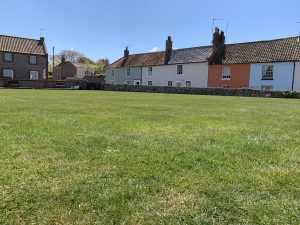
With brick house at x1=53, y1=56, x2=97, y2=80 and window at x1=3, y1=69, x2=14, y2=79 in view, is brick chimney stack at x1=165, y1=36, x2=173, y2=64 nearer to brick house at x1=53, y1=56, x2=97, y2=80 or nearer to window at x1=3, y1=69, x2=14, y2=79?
window at x1=3, y1=69, x2=14, y2=79

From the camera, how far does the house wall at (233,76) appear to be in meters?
42.6

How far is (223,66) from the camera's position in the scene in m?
45.1

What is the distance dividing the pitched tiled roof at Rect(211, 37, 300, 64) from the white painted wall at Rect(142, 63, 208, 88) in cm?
282

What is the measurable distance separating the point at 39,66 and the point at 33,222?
58164 millimetres

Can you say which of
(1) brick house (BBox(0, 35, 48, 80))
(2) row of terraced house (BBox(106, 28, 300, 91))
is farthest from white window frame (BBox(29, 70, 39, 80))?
(2) row of terraced house (BBox(106, 28, 300, 91))

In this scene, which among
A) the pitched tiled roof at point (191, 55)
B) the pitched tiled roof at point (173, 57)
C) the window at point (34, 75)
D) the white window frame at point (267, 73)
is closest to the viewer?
the white window frame at point (267, 73)

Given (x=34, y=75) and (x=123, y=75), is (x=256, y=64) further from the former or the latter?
(x=34, y=75)

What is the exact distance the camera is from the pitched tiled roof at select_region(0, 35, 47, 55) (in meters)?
53.2

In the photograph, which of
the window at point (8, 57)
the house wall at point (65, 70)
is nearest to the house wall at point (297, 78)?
the window at point (8, 57)

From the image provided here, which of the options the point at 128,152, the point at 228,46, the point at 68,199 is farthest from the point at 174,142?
the point at 228,46

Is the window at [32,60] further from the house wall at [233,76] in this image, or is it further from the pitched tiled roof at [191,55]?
the house wall at [233,76]

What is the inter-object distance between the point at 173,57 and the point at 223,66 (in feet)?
36.7

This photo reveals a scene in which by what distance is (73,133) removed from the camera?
6637mm

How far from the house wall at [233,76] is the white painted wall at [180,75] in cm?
115
